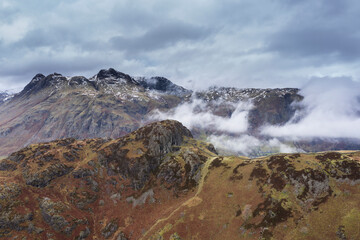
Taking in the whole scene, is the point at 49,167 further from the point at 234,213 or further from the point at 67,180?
the point at 234,213

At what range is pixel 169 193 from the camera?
12106cm

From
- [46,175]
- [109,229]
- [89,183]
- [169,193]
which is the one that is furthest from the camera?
[89,183]

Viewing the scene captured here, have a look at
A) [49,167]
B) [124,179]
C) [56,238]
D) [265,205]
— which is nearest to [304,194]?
[265,205]

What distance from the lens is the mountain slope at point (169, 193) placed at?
260 feet

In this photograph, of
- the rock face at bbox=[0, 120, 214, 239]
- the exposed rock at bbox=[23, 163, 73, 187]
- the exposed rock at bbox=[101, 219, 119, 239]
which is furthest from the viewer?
the exposed rock at bbox=[23, 163, 73, 187]

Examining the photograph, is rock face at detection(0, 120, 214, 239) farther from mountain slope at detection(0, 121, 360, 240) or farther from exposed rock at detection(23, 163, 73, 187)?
mountain slope at detection(0, 121, 360, 240)

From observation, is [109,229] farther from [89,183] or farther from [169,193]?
[89,183]

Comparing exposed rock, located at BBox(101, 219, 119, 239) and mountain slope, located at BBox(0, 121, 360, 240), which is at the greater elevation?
mountain slope, located at BBox(0, 121, 360, 240)

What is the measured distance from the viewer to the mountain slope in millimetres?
79188

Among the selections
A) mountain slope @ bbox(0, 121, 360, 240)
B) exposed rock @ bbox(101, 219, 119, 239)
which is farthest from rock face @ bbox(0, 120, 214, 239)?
mountain slope @ bbox(0, 121, 360, 240)

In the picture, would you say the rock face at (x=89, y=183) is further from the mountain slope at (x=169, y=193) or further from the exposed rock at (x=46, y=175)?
the mountain slope at (x=169, y=193)

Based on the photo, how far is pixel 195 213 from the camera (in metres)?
98.4

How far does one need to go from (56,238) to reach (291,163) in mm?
121750

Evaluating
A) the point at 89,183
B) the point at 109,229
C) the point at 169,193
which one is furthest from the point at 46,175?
the point at 169,193
